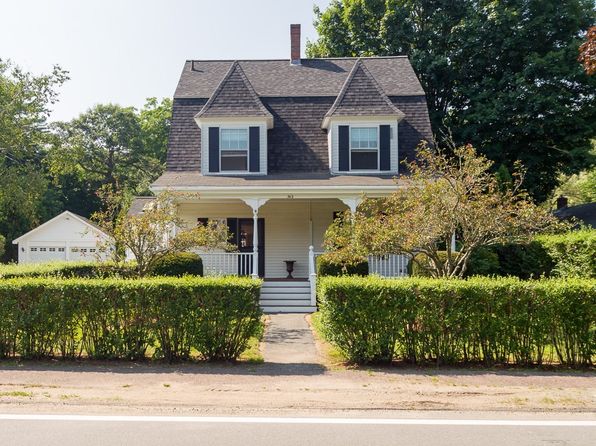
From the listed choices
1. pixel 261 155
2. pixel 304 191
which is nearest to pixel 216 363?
pixel 304 191

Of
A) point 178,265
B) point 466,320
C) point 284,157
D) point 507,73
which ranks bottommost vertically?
point 466,320

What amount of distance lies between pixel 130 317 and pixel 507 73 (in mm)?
22011

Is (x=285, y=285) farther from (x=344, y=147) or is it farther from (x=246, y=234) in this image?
(x=344, y=147)

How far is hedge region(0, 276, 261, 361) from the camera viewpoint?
902cm

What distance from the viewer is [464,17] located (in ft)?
87.5

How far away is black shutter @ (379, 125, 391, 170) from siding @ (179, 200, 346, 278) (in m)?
2.25

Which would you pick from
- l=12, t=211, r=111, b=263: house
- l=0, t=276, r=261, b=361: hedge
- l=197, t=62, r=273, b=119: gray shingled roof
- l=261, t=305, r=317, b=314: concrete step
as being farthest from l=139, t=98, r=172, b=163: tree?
l=0, t=276, r=261, b=361: hedge

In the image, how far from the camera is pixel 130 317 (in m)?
9.12

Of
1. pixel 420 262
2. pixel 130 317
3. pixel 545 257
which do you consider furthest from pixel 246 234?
pixel 130 317

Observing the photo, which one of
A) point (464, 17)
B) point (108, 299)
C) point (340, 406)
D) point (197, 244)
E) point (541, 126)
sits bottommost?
point (340, 406)

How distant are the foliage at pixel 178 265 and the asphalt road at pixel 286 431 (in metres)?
9.78

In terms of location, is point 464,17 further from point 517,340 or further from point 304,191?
point 517,340

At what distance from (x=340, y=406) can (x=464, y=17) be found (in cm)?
2491

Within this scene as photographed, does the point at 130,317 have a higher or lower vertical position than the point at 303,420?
higher
